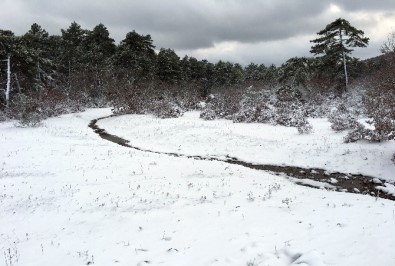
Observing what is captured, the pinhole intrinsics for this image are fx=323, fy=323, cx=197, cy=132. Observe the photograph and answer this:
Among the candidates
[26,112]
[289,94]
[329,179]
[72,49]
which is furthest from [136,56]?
[329,179]

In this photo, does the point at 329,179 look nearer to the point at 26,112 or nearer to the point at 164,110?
the point at 164,110

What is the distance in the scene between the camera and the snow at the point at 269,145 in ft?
47.6

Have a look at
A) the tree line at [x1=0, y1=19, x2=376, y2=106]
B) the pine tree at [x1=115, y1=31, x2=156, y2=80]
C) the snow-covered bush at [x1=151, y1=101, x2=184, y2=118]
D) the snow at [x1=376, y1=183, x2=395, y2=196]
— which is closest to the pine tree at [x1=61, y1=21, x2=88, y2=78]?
the tree line at [x1=0, y1=19, x2=376, y2=106]

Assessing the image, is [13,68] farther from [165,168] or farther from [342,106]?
[342,106]

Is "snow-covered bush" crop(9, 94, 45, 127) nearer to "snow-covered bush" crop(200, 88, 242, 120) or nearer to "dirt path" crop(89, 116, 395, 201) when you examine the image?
"snow-covered bush" crop(200, 88, 242, 120)

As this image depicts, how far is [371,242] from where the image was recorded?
6680 millimetres

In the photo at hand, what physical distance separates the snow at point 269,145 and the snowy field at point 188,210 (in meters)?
0.09

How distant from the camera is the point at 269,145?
60.1ft

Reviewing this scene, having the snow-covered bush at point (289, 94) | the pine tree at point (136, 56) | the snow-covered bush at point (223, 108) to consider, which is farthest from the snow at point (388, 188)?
the pine tree at point (136, 56)

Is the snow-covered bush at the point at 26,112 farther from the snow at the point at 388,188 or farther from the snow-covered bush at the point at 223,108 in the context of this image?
the snow at the point at 388,188

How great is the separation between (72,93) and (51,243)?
41971 mm

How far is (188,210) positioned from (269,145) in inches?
385

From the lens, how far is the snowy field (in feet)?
23.2

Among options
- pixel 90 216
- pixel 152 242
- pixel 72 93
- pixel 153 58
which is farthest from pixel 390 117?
pixel 153 58
